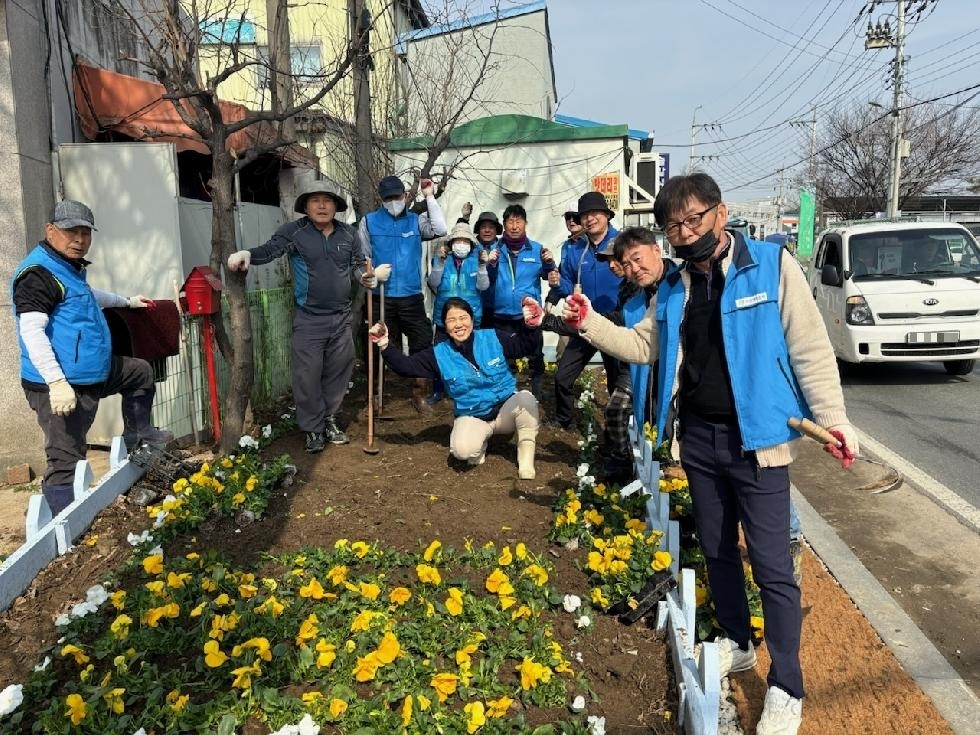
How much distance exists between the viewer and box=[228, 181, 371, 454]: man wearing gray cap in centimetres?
598

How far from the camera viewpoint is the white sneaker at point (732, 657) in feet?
10.5

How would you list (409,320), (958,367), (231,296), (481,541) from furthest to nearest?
(958,367) → (409,320) → (231,296) → (481,541)

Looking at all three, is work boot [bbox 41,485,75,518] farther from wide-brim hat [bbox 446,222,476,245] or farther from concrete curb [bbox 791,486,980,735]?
concrete curb [bbox 791,486,980,735]

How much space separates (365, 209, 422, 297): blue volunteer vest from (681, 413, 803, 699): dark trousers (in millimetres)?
4286

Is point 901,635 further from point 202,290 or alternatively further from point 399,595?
point 202,290

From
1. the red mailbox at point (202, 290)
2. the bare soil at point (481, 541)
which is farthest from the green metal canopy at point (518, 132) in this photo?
the red mailbox at point (202, 290)

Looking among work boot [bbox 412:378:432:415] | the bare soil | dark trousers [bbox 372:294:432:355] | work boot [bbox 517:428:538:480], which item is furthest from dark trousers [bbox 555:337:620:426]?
work boot [bbox 412:378:432:415]

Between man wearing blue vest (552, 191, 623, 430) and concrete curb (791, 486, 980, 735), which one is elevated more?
man wearing blue vest (552, 191, 623, 430)

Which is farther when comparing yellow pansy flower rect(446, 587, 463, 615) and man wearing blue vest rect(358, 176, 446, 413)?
man wearing blue vest rect(358, 176, 446, 413)

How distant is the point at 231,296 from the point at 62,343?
1581mm

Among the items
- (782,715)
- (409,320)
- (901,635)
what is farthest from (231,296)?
(901,635)

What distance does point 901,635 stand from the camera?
3.65 meters

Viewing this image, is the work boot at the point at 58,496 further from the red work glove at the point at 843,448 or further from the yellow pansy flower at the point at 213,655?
the red work glove at the point at 843,448

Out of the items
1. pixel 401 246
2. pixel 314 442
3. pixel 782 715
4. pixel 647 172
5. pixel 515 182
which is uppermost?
pixel 647 172
